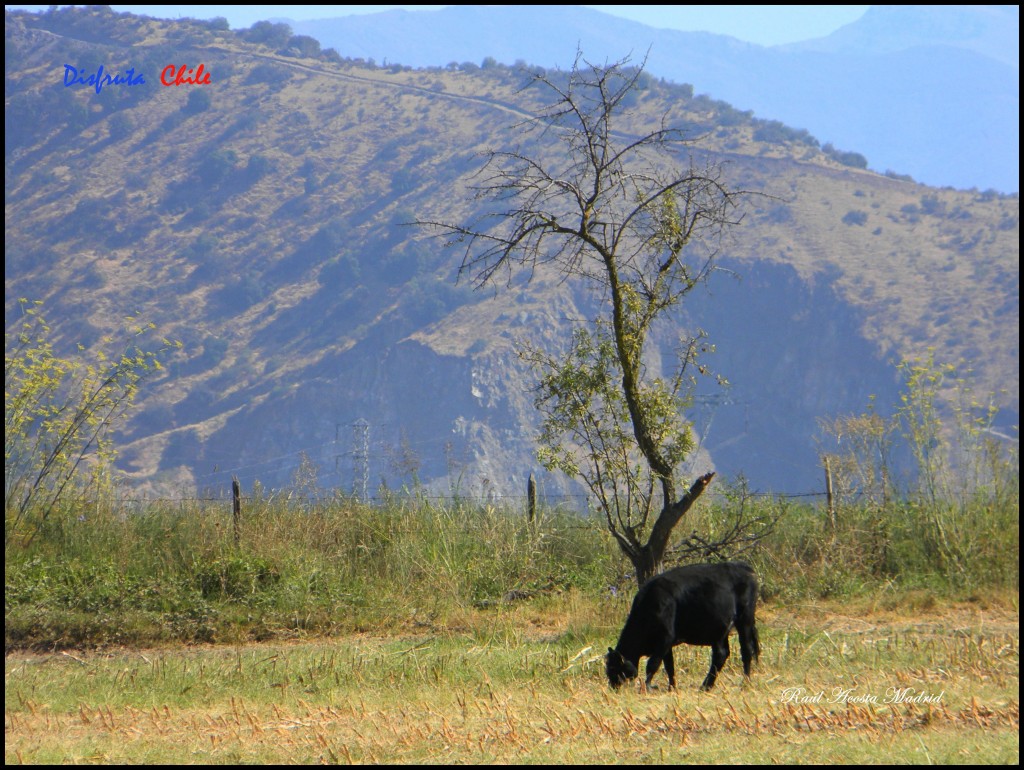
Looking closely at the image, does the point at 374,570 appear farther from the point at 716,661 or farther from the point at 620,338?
the point at 716,661

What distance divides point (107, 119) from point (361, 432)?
5313 centimetres

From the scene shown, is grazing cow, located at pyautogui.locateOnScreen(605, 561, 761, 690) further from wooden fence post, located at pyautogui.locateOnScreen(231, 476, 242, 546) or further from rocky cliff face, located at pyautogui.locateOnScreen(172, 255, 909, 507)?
rocky cliff face, located at pyautogui.locateOnScreen(172, 255, 909, 507)

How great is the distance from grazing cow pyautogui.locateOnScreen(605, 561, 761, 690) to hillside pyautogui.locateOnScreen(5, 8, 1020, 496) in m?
40.7

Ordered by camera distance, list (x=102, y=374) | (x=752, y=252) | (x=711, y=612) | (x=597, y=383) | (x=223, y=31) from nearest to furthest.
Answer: (x=711, y=612)
(x=597, y=383)
(x=102, y=374)
(x=752, y=252)
(x=223, y=31)

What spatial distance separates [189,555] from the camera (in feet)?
41.8

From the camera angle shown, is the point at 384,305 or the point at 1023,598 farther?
the point at 384,305

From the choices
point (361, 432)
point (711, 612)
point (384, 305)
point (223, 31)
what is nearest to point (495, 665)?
point (711, 612)

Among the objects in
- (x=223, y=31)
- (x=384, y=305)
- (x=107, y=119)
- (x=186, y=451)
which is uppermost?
(x=223, y=31)

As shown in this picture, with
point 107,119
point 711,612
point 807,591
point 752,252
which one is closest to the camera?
point 711,612

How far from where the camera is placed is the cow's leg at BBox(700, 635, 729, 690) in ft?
25.2

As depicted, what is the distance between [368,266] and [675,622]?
72597 mm

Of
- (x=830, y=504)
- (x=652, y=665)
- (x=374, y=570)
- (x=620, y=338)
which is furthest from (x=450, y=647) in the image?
(x=830, y=504)

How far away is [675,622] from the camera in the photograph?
770 cm

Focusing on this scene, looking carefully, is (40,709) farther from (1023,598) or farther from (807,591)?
(1023,598)
